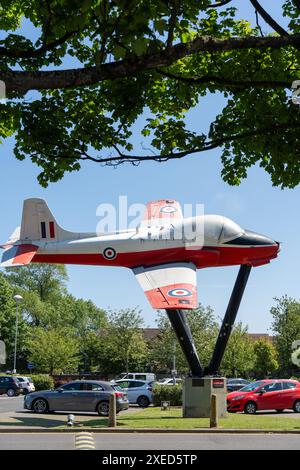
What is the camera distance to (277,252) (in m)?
24.3

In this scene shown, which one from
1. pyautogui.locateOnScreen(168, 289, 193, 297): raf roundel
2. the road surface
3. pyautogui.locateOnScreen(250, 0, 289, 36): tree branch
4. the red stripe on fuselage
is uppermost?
pyautogui.locateOnScreen(250, 0, 289, 36): tree branch

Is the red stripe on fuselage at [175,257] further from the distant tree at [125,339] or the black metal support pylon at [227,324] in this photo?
the distant tree at [125,339]

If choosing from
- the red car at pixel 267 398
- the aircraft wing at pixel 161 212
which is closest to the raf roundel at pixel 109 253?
the aircraft wing at pixel 161 212

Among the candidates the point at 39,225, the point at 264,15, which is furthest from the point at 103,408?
the point at 264,15

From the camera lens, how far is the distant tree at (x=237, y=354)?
59.5 metres

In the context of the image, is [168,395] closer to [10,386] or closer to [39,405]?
[39,405]

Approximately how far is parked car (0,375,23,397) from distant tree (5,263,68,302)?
43525mm

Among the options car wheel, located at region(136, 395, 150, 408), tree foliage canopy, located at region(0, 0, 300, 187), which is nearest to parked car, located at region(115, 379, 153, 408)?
car wheel, located at region(136, 395, 150, 408)

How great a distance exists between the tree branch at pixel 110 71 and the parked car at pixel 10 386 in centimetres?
3905

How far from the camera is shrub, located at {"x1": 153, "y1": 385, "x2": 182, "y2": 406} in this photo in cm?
2759

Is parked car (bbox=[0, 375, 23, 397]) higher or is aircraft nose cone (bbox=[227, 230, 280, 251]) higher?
aircraft nose cone (bbox=[227, 230, 280, 251])

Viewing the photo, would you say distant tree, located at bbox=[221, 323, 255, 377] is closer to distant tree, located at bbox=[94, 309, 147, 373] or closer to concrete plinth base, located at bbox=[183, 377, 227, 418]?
distant tree, located at bbox=[94, 309, 147, 373]

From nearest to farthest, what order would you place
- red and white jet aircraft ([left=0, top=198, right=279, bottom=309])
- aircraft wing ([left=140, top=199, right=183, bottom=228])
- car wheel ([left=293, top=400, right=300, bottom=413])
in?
red and white jet aircraft ([left=0, top=198, right=279, bottom=309]) → aircraft wing ([left=140, top=199, right=183, bottom=228]) → car wheel ([left=293, top=400, right=300, bottom=413])
